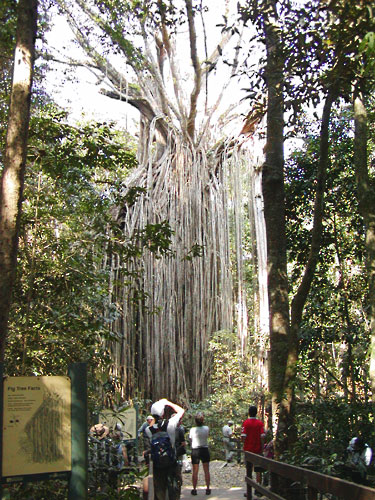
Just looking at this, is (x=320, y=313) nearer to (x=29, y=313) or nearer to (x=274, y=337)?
(x=274, y=337)

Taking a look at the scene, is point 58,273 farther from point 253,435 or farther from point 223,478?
point 223,478

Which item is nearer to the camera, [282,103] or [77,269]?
[282,103]

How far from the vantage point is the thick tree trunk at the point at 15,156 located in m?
4.13

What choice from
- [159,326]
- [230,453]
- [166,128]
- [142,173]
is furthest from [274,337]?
[166,128]

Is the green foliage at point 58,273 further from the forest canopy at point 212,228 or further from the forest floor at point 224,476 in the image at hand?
the forest floor at point 224,476

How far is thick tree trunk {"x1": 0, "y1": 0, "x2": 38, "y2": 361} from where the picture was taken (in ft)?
13.6

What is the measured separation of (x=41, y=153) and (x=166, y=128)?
965cm

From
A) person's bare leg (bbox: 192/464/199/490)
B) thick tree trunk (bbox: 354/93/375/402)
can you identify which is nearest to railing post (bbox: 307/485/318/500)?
thick tree trunk (bbox: 354/93/375/402)

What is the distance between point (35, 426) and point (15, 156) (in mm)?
1970

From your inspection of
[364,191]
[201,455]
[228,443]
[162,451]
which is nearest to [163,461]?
[162,451]

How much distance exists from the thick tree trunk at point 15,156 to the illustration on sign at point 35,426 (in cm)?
72

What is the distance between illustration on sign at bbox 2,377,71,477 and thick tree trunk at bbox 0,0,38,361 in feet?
2.36

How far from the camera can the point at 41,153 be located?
5.99m

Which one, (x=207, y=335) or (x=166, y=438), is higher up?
(x=207, y=335)
